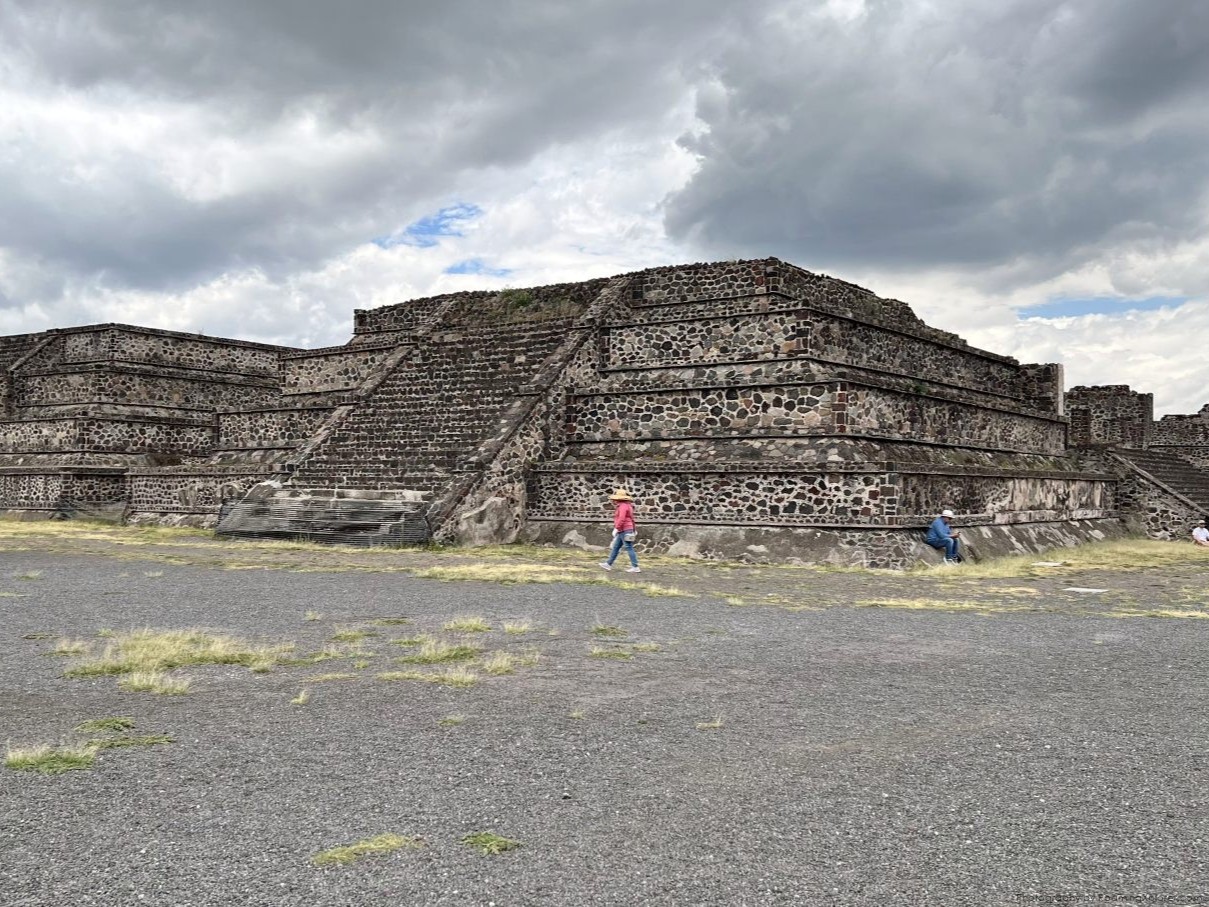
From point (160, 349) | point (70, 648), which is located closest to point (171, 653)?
point (70, 648)

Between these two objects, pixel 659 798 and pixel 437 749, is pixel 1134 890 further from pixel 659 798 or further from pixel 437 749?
pixel 437 749

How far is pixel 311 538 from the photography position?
767 inches

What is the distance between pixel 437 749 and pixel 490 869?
5.35 feet

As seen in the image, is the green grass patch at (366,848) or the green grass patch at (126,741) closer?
the green grass patch at (366,848)

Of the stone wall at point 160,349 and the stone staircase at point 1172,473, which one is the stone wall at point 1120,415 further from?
the stone wall at point 160,349

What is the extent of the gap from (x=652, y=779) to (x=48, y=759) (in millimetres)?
3035

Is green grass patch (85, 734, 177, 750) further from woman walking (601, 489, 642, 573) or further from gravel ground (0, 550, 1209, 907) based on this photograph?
woman walking (601, 489, 642, 573)

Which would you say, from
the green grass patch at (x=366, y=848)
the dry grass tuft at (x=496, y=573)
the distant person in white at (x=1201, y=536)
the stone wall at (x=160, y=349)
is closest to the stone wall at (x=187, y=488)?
the stone wall at (x=160, y=349)

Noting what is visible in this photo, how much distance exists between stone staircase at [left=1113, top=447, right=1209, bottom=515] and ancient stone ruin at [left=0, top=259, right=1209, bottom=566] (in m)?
0.79

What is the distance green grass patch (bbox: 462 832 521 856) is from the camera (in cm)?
398

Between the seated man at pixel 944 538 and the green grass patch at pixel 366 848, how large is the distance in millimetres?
14637

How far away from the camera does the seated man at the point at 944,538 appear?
17219 mm

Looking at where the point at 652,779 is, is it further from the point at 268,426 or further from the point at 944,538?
the point at 268,426

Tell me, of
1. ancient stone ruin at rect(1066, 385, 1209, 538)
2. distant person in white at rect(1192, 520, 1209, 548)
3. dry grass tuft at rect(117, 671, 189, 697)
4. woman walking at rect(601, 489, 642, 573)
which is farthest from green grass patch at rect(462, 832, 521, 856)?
ancient stone ruin at rect(1066, 385, 1209, 538)
